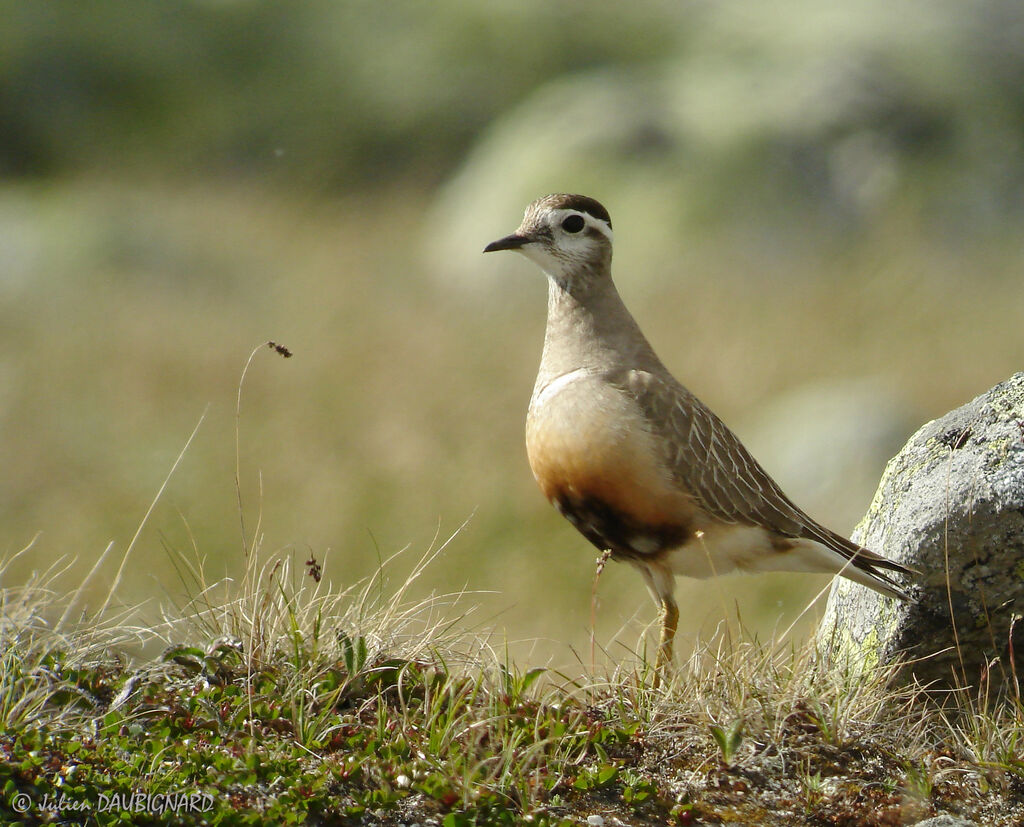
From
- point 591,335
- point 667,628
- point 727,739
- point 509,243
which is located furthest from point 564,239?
point 727,739

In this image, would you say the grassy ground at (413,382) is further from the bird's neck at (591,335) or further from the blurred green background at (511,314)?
the bird's neck at (591,335)

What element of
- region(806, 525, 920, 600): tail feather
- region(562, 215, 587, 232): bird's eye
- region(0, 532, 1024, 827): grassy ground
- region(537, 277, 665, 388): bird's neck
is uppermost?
region(562, 215, 587, 232): bird's eye

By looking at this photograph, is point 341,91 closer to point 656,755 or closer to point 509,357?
point 509,357

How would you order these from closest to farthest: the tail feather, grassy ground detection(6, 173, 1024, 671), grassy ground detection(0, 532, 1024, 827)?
1. grassy ground detection(0, 532, 1024, 827)
2. the tail feather
3. grassy ground detection(6, 173, 1024, 671)

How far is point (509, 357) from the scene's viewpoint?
1784 centimetres

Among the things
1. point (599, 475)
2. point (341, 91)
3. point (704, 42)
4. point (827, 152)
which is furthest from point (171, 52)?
point (599, 475)

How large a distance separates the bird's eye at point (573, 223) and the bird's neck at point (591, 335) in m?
0.26

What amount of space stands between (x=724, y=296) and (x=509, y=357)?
329 cm

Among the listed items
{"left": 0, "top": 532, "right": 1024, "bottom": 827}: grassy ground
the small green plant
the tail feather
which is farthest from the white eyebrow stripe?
the small green plant

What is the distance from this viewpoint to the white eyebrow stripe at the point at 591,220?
591 centimetres

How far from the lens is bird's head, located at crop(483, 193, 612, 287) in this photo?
5914 mm

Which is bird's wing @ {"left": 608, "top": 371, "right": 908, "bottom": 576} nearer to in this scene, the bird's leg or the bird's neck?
the bird's neck

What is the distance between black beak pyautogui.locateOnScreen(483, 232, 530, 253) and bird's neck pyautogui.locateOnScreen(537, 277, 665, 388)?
0.25 metres

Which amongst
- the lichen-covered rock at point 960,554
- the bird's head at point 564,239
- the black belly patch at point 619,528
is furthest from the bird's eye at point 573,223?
the lichen-covered rock at point 960,554
